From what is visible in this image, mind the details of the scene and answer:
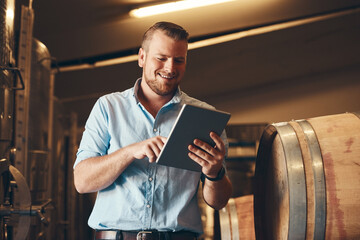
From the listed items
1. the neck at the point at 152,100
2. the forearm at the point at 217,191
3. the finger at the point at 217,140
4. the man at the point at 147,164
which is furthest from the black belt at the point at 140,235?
the neck at the point at 152,100

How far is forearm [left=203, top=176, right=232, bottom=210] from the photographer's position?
6.13 ft

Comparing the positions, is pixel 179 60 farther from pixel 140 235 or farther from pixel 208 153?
pixel 140 235

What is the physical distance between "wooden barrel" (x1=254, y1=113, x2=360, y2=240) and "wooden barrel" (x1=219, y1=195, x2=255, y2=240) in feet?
3.21

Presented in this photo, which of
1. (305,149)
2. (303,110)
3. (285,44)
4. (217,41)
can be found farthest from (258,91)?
(305,149)

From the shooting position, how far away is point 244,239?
307 centimetres

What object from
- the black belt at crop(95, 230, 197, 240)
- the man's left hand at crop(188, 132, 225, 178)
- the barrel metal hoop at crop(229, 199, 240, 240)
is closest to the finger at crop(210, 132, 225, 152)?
the man's left hand at crop(188, 132, 225, 178)

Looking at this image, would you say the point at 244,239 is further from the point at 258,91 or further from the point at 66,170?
the point at 258,91

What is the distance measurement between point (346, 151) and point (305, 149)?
0.16 m

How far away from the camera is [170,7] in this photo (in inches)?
203

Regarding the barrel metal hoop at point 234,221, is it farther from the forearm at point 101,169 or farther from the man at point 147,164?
the forearm at point 101,169

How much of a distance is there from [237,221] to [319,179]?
54.2 inches

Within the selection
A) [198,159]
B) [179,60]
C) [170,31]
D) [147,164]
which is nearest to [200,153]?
[198,159]

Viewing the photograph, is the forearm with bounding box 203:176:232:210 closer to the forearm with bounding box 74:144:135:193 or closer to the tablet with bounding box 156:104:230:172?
the tablet with bounding box 156:104:230:172

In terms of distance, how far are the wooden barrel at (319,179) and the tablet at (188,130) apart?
1.54 feet
